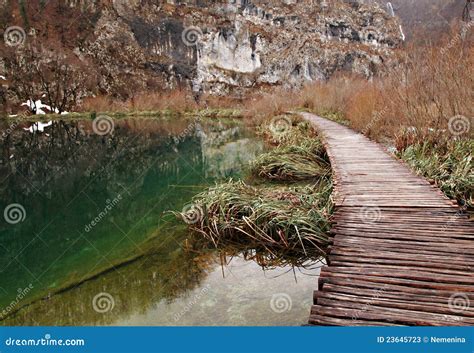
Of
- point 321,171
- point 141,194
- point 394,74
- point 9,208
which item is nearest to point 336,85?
point 394,74

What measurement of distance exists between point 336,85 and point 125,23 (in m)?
45.9

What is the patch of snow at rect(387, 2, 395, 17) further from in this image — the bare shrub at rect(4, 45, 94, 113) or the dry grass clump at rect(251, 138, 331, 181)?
the dry grass clump at rect(251, 138, 331, 181)

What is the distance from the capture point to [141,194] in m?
8.10

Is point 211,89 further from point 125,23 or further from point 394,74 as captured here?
point 394,74
